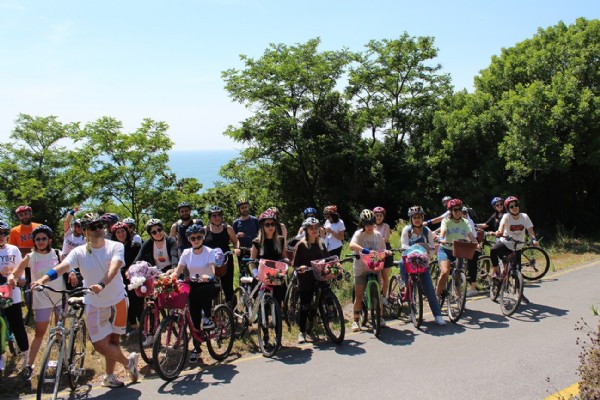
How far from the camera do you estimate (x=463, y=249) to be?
8266 millimetres

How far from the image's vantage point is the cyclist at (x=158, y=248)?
7508 millimetres

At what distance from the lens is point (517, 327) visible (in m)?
7.51

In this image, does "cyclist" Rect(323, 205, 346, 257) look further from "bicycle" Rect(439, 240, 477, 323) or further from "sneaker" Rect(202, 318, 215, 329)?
"sneaker" Rect(202, 318, 215, 329)

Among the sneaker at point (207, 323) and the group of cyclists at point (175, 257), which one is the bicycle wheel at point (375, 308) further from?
the sneaker at point (207, 323)

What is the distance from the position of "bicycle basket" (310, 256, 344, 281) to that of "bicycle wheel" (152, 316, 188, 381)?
204 centimetres

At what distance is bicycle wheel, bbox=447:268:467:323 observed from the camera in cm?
805

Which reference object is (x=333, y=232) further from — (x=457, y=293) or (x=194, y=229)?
(x=194, y=229)

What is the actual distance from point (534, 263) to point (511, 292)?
2587 millimetres

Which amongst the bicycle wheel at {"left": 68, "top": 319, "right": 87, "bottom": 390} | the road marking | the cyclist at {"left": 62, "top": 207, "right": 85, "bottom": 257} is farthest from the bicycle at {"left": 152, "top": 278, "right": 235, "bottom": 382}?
the road marking

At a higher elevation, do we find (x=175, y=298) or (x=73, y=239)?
(x=73, y=239)

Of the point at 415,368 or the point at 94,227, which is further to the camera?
the point at 415,368

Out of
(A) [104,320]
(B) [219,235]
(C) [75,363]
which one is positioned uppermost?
(B) [219,235]

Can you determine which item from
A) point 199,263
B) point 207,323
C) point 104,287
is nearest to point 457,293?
point 207,323

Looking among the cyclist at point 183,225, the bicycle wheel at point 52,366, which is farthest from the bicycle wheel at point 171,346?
the cyclist at point 183,225
